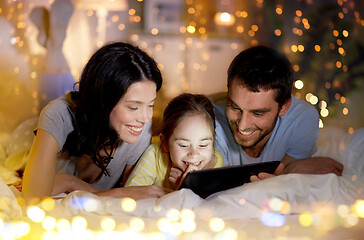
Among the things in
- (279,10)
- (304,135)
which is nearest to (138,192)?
(304,135)

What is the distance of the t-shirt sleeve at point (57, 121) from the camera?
1.20m

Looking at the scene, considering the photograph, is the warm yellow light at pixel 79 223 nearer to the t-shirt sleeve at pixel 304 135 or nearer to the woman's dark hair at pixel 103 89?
the woman's dark hair at pixel 103 89

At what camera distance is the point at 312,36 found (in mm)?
2797

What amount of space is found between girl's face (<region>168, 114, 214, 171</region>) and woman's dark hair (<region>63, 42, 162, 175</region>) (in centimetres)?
17

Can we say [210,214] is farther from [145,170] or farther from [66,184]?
[66,184]

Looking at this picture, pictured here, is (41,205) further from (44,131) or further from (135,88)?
(135,88)

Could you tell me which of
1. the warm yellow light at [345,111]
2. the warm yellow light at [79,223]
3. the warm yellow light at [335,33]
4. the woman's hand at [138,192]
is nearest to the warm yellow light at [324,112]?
the warm yellow light at [345,111]

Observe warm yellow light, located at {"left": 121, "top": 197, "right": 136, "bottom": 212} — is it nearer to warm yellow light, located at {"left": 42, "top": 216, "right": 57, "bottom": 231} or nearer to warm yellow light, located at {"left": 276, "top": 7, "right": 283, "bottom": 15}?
warm yellow light, located at {"left": 42, "top": 216, "right": 57, "bottom": 231}

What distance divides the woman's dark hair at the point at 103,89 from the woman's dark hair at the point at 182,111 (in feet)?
0.29

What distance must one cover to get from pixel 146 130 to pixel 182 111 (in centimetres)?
20

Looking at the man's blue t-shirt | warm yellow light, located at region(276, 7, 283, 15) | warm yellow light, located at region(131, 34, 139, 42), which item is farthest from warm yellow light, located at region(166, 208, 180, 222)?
warm yellow light, located at region(131, 34, 139, 42)

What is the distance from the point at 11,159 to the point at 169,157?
659mm

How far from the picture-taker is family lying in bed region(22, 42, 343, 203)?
3.94ft

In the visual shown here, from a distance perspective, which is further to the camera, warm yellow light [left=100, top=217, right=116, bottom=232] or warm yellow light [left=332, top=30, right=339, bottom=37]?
warm yellow light [left=332, top=30, right=339, bottom=37]
